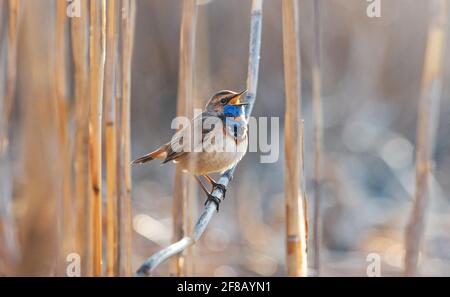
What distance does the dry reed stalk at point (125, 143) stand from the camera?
7.29 ft

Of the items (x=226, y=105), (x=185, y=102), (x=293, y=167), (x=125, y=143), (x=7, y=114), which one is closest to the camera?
(x=293, y=167)

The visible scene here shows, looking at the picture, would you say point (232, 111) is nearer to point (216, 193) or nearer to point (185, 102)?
point (216, 193)

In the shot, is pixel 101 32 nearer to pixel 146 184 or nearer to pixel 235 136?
pixel 235 136

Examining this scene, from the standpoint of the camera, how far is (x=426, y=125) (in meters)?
2.15

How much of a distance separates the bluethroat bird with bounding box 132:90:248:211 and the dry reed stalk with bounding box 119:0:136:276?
37 centimetres

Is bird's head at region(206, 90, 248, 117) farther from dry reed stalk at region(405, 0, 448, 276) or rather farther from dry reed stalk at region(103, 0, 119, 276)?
dry reed stalk at region(405, 0, 448, 276)

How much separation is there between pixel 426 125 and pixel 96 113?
3.56 feet

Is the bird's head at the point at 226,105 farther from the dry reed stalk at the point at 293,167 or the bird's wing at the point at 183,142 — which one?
the dry reed stalk at the point at 293,167

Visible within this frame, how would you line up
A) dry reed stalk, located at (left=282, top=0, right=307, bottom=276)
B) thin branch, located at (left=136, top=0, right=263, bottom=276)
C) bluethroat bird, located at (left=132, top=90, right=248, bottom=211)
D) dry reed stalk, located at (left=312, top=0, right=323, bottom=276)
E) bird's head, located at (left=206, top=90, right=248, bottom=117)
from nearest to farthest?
thin branch, located at (left=136, top=0, right=263, bottom=276) → dry reed stalk, located at (left=282, top=0, right=307, bottom=276) → dry reed stalk, located at (left=312, top=0, right=323, bottom=276) → bluethroat bird, located at (left=132, top=90, right=248, bottom=211) → bird's head, located at (left=206, top=90, right=248, bottom=117)

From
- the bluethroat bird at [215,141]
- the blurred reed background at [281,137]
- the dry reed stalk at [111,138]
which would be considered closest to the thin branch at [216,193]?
the bluethroat bird at [215,141]

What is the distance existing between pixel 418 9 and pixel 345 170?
122cm

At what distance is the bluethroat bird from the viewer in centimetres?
273

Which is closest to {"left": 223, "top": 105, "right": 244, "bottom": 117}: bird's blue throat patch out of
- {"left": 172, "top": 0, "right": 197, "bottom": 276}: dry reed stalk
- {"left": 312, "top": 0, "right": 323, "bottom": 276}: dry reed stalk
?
{"left": 312, "top": 0, "right": 323, "bottom": 276}: dry reed stalk

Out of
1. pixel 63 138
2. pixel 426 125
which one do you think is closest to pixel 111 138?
pixel 63 138
